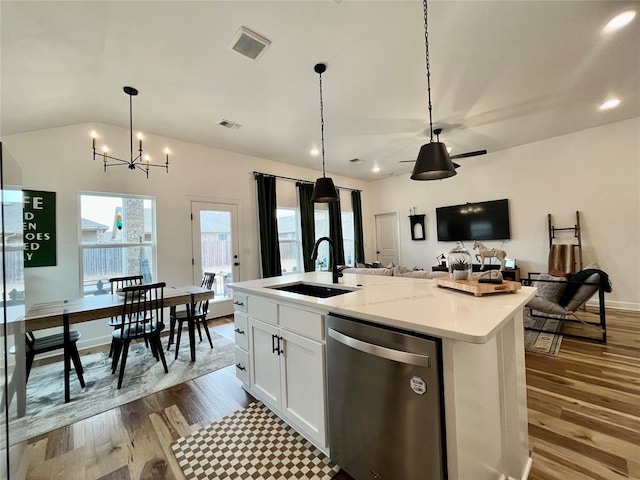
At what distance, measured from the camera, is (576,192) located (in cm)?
482

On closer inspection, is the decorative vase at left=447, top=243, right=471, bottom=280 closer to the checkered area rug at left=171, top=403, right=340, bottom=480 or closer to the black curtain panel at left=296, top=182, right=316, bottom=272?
the checkered area rug at left=171, top=403, right=340, bottom=480

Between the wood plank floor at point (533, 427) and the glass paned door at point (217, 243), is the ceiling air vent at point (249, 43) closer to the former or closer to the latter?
the glass paned door at point (217, 243)

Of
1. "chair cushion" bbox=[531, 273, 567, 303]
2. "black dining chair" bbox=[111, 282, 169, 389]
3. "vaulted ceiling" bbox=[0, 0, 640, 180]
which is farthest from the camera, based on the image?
"chair cushion" bbox=[531, 273, 567, 303]

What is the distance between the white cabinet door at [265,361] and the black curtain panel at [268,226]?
125 inches

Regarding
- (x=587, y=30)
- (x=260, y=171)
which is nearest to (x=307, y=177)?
(x=260, y=171)

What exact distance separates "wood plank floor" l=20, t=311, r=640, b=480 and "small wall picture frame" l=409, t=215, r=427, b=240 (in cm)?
435

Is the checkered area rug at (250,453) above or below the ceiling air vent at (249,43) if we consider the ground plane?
below

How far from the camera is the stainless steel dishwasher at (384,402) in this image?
1078 mm

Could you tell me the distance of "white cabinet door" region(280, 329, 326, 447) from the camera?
5.25 feet

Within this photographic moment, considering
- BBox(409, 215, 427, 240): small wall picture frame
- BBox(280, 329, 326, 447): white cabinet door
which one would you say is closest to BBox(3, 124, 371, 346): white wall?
BBox(280, 329, 326, 447): white cabinet door

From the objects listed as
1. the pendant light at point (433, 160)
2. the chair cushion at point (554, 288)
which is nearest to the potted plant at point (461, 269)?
Answer: the pendant light at point (433, 160)

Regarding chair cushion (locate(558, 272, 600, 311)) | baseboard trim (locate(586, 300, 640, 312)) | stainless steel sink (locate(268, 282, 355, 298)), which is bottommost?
baseboard trim (locate(586, 300, 640, 312))

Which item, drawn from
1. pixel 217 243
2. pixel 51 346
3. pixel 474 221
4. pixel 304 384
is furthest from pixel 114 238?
pixel 474 221

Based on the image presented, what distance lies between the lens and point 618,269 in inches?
177
